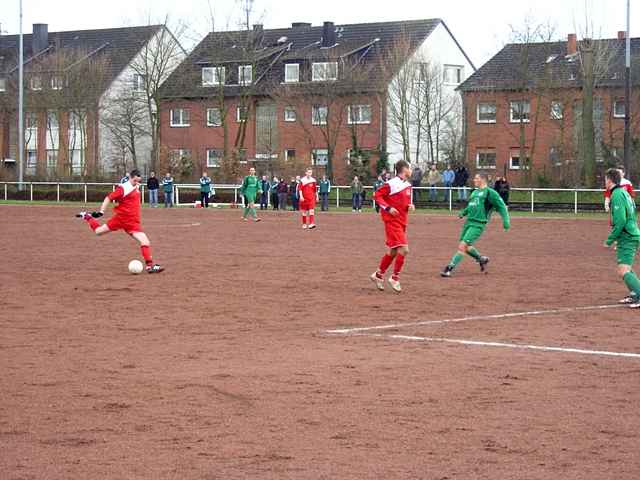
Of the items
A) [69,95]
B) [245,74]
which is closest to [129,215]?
[69,95]

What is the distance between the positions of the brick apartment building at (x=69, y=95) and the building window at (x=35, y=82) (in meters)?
0.03

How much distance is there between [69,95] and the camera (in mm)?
70438

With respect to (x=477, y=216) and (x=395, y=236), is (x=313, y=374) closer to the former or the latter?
(x=395, y=236)

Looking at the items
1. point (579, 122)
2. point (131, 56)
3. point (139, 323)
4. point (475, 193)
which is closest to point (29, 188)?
point (131, 56)

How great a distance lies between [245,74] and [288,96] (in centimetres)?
535

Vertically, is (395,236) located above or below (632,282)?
above

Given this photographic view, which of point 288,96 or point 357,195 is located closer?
point 357,195

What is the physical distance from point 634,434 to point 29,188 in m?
57.8

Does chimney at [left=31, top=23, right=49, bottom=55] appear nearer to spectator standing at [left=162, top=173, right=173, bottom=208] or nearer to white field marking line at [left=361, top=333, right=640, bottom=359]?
spectator standing at [left=162, top=173, right=173, bottom=208]

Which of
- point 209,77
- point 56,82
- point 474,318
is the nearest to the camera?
point 474,318

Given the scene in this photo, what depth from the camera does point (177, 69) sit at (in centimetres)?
7538

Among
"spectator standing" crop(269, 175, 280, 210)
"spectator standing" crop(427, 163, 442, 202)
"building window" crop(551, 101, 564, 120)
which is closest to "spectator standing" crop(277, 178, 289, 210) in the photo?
"spectator standing" crop(269, 175, 280, 210)

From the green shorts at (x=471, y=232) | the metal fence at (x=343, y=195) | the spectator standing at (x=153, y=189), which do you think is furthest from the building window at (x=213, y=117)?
the green shorts at (x=471, y=232)

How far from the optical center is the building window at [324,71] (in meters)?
67.2
